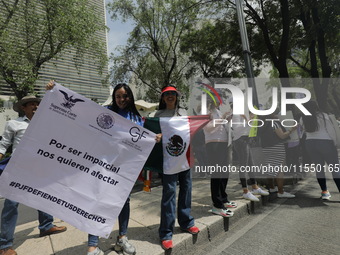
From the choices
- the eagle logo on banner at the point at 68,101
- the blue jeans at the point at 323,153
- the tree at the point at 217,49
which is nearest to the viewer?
the eagle logo on banner at the point at 68,101

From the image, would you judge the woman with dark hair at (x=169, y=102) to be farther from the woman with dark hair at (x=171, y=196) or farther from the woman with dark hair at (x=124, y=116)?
the woman with dark hair at (x=124, y=116)

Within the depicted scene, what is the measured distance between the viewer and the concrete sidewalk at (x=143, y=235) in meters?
2.88

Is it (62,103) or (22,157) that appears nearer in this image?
(22,157)

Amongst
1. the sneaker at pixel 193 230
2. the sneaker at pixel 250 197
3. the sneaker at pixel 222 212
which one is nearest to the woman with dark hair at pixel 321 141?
the sneaker at pixel 250 197

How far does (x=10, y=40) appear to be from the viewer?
32.0 ft

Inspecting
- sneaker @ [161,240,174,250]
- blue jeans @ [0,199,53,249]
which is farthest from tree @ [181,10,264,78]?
blue jeans @ [0,199,53,249]

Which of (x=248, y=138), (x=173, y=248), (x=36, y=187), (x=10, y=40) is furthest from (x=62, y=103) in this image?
(x=10, y=40)

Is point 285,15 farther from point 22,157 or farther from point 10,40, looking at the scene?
point 10,40

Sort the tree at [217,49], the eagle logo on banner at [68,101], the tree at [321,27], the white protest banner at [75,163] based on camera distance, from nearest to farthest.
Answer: the white protest banner at [75,163]
the eagle logo on banner at [68,101]
the tree at [321,27]
the tree at [217,49]

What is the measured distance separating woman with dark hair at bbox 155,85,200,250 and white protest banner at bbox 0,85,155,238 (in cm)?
48

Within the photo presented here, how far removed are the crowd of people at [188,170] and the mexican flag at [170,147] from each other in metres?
0.11

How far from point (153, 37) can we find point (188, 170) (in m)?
14.8

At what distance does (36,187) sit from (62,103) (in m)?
0.84

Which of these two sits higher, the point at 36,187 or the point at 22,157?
the point at 22,157
